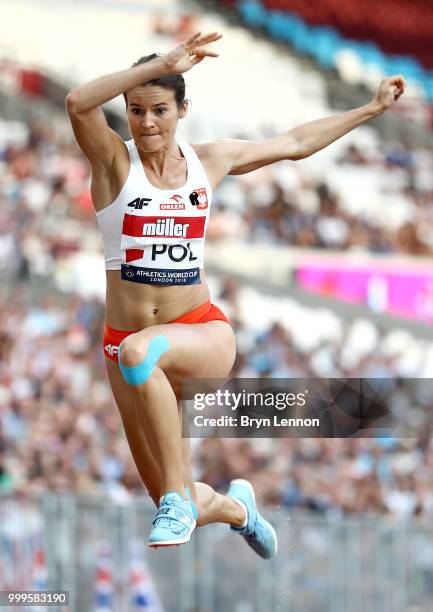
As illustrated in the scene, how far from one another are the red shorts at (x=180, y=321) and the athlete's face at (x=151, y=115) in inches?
34.1

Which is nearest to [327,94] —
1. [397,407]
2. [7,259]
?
[7,259]

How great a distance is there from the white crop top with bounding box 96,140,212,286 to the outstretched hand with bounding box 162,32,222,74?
711 millimetres

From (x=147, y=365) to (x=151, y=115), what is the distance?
1.17 m

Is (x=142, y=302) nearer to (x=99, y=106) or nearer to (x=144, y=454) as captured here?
(x=144, y=454)

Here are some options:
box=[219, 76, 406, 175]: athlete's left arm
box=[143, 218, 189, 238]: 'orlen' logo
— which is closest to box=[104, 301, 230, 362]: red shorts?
box=[143, 218, 189, 238]: 'orlen' logo

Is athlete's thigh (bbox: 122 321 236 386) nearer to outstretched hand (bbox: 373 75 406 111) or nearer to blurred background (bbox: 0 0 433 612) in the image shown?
outstretched hand (bbox: 373 75 406 111)

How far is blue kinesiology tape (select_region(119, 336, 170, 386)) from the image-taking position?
702 centimetres

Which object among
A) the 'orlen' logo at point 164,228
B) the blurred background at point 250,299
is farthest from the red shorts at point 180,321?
the blurred background at point 250,299

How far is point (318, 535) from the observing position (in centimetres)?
1232

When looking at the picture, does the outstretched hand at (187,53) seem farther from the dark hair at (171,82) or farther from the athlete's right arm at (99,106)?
the dark hair at (171,82)

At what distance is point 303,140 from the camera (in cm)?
783

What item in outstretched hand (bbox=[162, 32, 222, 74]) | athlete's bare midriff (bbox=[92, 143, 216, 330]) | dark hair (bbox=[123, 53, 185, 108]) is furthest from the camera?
athlete's bare midriff (bbox=[92, 143, 216, 330])

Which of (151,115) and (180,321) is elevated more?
(151,115)

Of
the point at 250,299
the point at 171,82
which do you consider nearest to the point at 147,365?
the point at 171,82
